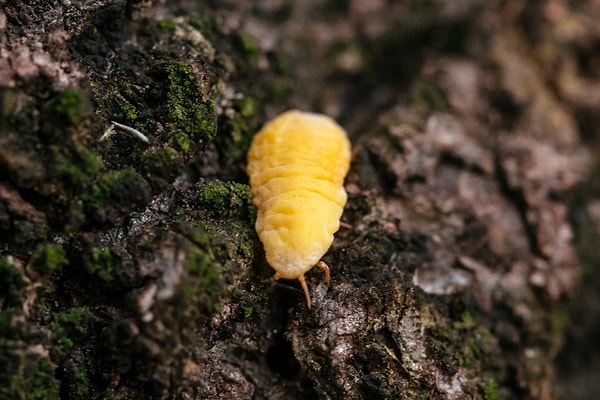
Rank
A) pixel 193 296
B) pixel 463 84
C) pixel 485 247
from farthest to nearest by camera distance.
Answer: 1. pixel 463 84
2. pixel 485 247
3. pixel 193 296

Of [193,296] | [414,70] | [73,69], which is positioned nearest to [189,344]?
[193,296]

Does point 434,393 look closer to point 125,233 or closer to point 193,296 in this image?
point 193,296

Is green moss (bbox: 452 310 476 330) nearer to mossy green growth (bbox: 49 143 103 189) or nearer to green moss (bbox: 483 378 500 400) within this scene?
green moss (bbox: 483 378 500 400)

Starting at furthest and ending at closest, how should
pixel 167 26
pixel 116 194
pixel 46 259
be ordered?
pixel 167 26 < pixel 116 194 < pixel 46 259

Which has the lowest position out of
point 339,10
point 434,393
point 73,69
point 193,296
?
point 434,393

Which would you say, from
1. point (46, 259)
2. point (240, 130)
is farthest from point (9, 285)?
point (240, 130)

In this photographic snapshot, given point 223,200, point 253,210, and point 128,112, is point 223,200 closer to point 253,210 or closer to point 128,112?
point 253,210
